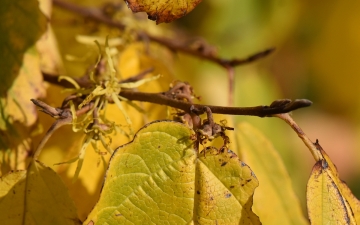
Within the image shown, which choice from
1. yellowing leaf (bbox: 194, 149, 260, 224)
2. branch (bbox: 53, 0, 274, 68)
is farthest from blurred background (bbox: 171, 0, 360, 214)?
yellowing leaf (bbox: 194, 149, 260, 224)

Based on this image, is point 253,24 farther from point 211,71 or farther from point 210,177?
point 210,177

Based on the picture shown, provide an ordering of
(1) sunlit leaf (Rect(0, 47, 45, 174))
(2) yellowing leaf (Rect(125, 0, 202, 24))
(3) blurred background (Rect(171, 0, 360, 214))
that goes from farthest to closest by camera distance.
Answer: (3) blurred background (Rect(171, 0, 360, 214)) < (1) sunlit leaf (Rect(0, 47, 45, 174)) < (2) yellowing leaf (Rect(125, 0, 202, 24))

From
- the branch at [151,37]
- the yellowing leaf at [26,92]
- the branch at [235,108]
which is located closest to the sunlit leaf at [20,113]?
the yellowing leaf at [26,92]

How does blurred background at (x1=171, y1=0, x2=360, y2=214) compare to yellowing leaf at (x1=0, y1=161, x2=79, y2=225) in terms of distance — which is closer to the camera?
yellowing leaf at (x1=0, y1=161, x2=79, y2=225)

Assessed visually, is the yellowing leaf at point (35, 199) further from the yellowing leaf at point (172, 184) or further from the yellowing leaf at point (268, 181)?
the yellowing leaf at point (268, 181)

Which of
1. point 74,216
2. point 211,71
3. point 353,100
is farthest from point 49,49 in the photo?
point 353,100

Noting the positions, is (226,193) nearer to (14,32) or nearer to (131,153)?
(131,153)

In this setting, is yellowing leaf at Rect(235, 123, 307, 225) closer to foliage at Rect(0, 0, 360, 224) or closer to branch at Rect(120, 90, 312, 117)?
foliage at Rect(0, 0, 360, 224)
